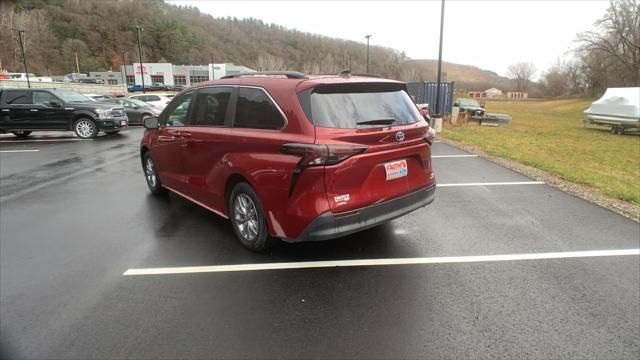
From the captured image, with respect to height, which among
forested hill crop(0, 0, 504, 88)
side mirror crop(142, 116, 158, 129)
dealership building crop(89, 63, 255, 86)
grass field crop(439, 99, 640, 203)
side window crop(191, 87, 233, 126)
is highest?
forested hill crop(0, 0, 504, 88)

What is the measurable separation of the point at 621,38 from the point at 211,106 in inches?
2402

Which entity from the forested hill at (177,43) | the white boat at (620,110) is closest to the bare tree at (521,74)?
the forested hill at (177,43)

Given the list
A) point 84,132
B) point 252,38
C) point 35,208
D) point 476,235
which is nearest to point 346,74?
point 476,235

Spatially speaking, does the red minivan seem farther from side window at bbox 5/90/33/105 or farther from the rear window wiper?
side window at bbox 5/90/33/105

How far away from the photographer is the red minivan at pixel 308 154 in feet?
11.3

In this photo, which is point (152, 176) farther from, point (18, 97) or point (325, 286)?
point (18, 97)

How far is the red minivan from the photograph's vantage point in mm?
3436

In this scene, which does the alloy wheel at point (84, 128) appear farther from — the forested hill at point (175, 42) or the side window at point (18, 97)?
the forested hill at point (175, 42)

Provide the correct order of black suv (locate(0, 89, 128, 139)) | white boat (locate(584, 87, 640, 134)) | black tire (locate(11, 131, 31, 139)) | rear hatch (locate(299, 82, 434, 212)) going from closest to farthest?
rear hatch (locate(299, 82, 434, 212)) → black suv (locate(0, 89, 128, 139)) → black tire (locate(11, 131, 31, 139)) → white boat (locate(584, 87, 640, 134))

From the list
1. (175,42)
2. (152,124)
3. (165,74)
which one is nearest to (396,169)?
(152,124)

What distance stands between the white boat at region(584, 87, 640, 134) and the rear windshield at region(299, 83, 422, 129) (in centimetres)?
2114

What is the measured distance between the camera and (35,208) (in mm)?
5863

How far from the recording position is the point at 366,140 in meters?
3.55

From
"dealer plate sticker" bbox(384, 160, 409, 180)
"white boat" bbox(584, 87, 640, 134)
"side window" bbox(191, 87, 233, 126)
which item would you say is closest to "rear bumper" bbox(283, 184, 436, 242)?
"dealer plate sticker" bbox(384, 160, 409, 180)
